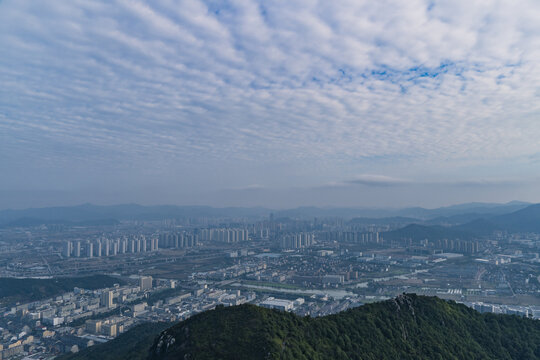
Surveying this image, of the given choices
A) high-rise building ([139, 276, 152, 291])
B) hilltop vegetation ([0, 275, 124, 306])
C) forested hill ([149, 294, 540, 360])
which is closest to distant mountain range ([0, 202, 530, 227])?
hilltop vegetation ([0, 275, 124, 306])

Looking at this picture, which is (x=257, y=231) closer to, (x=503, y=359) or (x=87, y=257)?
(x=87, y=257)

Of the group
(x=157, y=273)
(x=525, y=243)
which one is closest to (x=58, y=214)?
(x=157, y=273)

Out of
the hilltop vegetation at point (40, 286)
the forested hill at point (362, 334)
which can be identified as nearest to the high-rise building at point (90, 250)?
the hilltop vegetation at point (40, 286)

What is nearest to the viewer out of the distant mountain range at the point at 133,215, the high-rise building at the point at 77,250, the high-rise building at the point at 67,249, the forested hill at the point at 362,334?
the forested hill at the point at 362,334

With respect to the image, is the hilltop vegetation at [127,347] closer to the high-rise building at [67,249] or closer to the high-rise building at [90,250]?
the high-rise building at [90,250]

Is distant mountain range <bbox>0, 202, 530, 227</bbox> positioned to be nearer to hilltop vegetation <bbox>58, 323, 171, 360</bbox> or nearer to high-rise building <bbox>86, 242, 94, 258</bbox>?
high-rise building <bbox>86, 242, 94, 258</bbox>

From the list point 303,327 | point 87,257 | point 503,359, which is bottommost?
point 87,257
